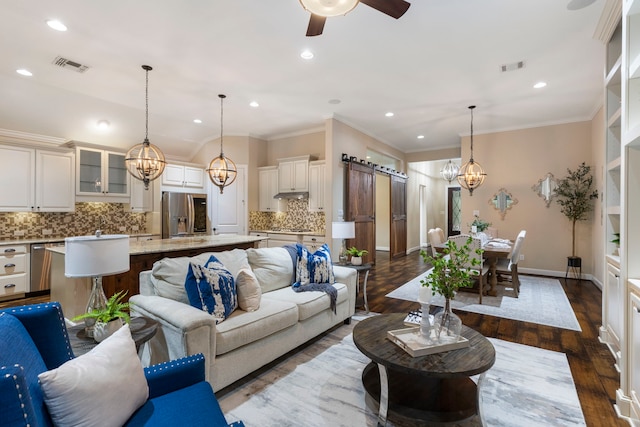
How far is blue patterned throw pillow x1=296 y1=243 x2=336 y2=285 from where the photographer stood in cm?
324

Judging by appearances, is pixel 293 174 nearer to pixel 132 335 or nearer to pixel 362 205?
pixel 362 205

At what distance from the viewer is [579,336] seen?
10.5 feet

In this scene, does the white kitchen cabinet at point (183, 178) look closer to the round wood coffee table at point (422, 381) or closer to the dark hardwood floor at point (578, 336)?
the dark hardwood floor at point (578, 336)

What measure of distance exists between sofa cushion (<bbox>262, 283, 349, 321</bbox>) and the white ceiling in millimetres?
2595

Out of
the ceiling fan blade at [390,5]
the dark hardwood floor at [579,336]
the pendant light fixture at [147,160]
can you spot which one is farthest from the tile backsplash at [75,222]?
the ceiling fan blade at [390,5]

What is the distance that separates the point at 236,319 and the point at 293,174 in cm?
436

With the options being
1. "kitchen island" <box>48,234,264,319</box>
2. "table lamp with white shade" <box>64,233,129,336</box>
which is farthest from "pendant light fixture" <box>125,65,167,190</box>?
"table lamp with white shade" <box>64,233,129,336</box>

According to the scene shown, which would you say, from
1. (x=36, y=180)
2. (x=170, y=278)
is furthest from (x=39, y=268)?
(x=170, y=278)

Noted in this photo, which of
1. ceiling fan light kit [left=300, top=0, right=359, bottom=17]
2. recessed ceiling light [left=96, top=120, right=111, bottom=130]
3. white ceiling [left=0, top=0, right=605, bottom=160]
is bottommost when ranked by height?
ceiling fan light kit [left=300, top=0, right=359, bottom=17]

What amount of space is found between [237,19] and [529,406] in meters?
3.88

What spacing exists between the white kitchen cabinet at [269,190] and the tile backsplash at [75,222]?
251 cm

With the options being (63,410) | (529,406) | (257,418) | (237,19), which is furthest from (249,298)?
(237,19)

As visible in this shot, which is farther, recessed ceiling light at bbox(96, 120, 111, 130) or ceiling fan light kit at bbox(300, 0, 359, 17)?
recessed ceiling light at bbox(96, 120, 111, 130)

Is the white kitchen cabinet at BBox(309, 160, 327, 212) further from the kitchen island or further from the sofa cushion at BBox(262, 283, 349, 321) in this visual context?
the sofa cushion at BBox(262, 283, 349, 321)
